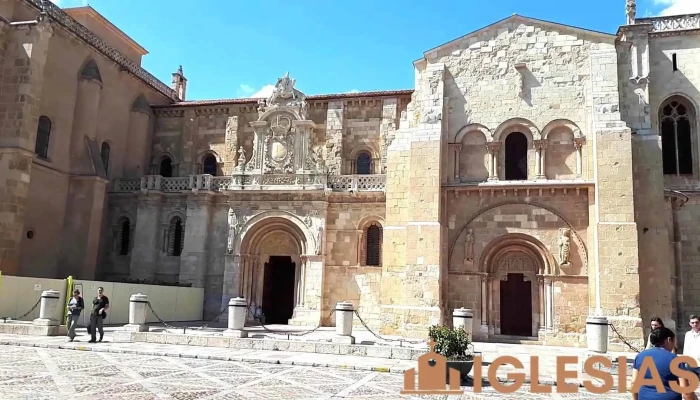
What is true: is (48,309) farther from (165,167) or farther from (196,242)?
(165,167)

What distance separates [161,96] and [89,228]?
383 inches

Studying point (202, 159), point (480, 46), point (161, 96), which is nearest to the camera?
point (480, 46)

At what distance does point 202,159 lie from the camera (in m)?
29.0

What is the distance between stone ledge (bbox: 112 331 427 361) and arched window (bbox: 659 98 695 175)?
47.7 feet

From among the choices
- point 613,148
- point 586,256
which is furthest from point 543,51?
point 586,256

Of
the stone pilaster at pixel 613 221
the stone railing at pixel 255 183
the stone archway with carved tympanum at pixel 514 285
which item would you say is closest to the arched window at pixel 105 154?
the stone railing at pixel 255 183

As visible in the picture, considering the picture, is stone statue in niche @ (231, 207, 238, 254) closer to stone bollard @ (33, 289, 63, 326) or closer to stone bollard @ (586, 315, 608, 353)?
stone bollard @ (33, 289, 63, 326)

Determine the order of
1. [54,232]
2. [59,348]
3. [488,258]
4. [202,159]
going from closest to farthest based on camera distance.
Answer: [59,348], [488,258], [54,232], [202,159]

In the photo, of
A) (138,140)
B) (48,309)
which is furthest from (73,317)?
(138,140)

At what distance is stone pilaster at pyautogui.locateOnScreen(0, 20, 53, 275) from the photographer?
2100cm

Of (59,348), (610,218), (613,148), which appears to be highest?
(613,148)

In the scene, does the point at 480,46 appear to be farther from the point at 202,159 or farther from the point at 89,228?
the point at 89,228

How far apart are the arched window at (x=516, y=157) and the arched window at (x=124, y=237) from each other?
1749 centimetres

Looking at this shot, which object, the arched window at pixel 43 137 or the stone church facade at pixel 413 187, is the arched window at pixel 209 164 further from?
the arched window at pixel 43 137
